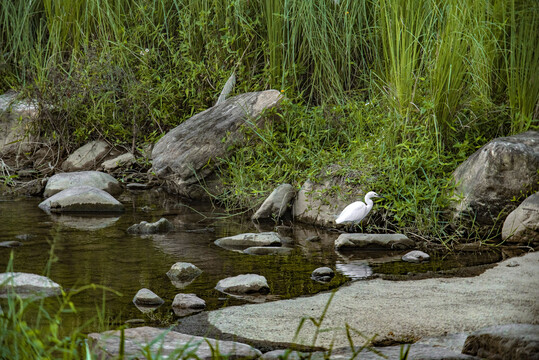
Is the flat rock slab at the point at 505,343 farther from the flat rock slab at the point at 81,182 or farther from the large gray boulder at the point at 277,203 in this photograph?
the flat rock slab at the point at 81,182

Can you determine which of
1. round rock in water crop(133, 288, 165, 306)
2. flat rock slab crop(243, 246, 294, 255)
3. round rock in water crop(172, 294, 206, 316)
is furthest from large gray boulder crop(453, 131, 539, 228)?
round rock in water crop(133, 288, 165, 306)

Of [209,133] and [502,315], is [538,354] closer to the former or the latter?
[502,315]

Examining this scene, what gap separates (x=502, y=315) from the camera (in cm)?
289

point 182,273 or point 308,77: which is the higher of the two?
point 308,77

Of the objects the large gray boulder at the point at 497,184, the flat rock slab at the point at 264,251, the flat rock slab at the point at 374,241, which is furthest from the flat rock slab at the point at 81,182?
the large gray boulder at the point at 497,184

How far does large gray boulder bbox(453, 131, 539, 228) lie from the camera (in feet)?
14.7

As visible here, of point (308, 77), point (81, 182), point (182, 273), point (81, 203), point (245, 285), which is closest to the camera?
point (245, 285)

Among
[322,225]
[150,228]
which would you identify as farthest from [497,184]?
[150,228]

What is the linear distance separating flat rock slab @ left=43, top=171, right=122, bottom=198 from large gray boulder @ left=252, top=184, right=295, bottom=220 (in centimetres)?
167

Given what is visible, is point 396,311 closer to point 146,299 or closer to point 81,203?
point 146,299

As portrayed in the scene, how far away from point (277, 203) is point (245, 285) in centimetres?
186

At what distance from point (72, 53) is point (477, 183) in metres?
4.57

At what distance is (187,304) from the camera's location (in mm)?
3113

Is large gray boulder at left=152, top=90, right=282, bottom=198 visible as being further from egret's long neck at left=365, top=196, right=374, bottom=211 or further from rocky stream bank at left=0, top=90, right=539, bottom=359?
egret's long neck at left=365, top=196, right=374, bottom=211
